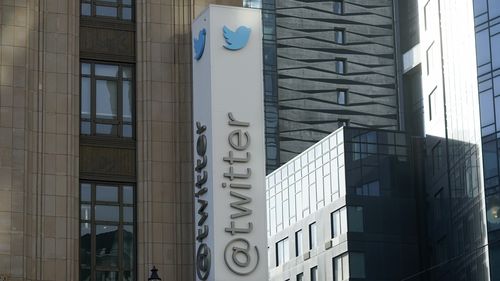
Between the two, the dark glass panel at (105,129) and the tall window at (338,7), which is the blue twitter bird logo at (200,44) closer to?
the dark glass panel at (105,129)

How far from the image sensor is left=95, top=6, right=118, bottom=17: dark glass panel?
42625mm

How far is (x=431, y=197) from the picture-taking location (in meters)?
87.6

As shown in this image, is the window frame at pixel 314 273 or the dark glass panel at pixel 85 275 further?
the window frame at pixel 314 273

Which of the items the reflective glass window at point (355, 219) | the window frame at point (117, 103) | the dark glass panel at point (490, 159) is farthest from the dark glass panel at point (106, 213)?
the reflective glass window at point (355, 219)

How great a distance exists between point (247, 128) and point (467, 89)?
4134cm


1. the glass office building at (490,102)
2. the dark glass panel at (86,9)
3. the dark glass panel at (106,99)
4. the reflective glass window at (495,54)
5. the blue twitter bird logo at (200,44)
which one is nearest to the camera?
the blue twitter bird logo at (200,44)

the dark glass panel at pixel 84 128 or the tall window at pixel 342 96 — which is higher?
the tall window at pixel 342 96

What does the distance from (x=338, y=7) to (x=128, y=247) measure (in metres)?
71.4

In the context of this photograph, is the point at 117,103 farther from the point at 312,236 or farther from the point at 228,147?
the point at 312,236

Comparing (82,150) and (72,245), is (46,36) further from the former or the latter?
(72,245)

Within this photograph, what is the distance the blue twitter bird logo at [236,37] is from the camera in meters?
41.1

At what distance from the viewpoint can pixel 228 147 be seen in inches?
1575

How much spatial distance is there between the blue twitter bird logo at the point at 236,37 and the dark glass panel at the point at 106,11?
151 inches

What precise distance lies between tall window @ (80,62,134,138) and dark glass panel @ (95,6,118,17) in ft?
5.19
